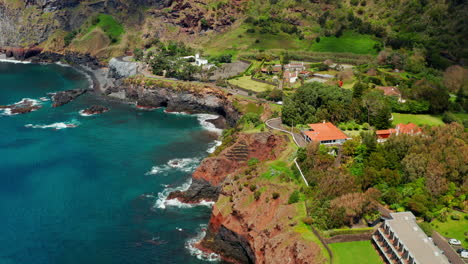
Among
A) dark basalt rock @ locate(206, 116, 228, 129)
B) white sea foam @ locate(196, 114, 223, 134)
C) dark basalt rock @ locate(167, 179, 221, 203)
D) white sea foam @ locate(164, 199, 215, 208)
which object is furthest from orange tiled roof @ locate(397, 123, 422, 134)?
dark basalt rock @ locate(206, 116, 228, 129)

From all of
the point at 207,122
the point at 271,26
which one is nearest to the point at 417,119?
the point at 207,122

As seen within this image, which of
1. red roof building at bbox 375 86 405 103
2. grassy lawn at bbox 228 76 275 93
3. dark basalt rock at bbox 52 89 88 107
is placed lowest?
dark basalt rock at bbox 52 89 88 107

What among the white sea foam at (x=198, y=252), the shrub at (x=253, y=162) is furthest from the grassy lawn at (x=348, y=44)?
the white sea foam at (x=198, y=252)

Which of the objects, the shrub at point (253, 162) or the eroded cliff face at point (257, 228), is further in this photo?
the shrub at point (253, 162)

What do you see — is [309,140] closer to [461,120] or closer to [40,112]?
[461,120]

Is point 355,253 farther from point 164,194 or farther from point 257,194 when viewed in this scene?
point 164,194

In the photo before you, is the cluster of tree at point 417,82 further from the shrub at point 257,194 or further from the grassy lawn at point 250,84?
the shrub at point 257,194

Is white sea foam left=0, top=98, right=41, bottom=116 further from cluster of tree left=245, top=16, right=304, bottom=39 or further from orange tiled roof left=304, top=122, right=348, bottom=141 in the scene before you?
orange tiled roof left=304, top=122, right=348, bottom=141
